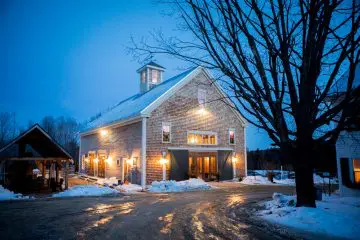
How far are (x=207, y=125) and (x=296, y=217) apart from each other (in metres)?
17.1

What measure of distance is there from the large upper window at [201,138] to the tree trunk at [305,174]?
1476 cm

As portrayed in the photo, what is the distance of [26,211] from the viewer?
1106cm

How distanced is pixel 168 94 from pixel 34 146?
438 inches

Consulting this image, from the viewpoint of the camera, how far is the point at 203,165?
82.1 ft

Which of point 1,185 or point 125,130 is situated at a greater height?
point 125,130

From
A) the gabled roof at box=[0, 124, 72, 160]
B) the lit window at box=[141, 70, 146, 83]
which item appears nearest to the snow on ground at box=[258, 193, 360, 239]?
the gabled roof at box=[0, 124, 72, 160]

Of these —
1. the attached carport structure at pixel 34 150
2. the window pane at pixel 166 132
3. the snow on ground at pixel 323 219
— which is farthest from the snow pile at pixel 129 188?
the snow on ground at pixel 323 219

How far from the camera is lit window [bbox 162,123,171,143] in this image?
22.4 metres

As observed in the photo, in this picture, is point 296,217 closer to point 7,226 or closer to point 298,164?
point 298,164

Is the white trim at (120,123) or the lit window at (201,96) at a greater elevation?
the lit window at (201,96)

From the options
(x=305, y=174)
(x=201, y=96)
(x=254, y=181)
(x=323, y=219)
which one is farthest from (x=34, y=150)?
(x=323, y=219)

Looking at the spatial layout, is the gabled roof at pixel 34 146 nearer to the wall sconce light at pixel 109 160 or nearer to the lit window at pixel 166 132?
the wall sconce light at pixel 109 160

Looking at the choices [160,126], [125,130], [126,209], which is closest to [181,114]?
[160,126]

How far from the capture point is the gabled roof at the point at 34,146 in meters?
16.8
